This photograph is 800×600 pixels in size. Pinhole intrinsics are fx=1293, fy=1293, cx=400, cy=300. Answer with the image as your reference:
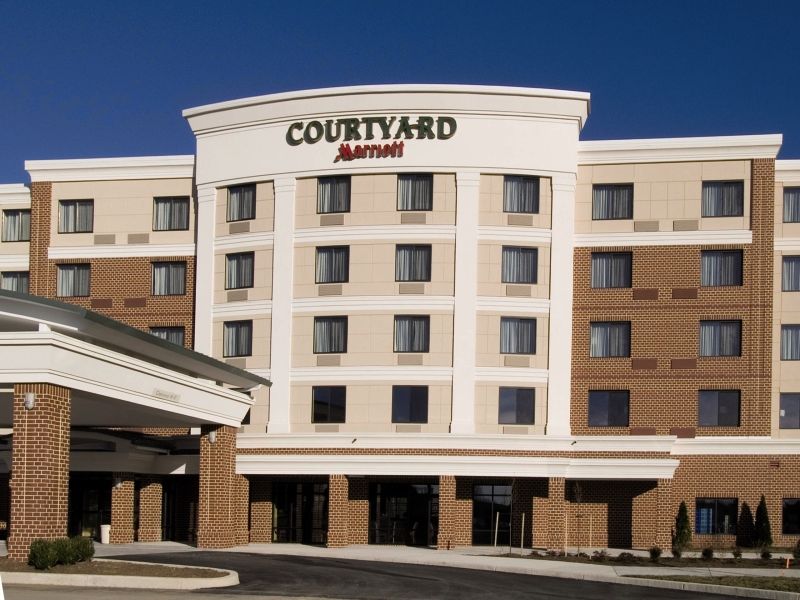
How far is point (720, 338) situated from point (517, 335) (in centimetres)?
792

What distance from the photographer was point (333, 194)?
168 ft

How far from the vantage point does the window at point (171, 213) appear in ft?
178

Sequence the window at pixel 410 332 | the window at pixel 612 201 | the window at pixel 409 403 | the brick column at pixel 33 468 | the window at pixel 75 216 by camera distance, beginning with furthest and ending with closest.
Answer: the window at pixel 75 216
the window at pixel 612 201
the window at pixel 410 332
the window at pixel 409 403
the brick column at pixel 33 468

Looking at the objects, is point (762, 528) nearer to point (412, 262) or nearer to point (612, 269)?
point (612, 269)

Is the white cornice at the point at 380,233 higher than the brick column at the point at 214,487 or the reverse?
higher

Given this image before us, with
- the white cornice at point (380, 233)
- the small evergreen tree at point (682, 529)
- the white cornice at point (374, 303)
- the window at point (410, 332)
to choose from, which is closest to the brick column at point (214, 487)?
the white cornice at point (374, 303)

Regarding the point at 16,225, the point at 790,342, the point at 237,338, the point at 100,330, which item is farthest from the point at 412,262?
the point at 100,330

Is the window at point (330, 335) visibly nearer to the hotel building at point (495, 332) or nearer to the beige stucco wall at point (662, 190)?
the hotel building at point (495, 332)

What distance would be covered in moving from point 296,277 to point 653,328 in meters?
14.2

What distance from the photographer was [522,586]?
32.1 meters

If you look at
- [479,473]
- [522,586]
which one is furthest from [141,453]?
[522,586]

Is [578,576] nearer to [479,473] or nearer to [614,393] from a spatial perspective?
[479,473]

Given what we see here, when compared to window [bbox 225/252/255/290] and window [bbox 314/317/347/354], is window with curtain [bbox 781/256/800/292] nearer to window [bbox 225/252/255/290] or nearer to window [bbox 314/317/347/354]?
window [bbox 314/317/347/354]

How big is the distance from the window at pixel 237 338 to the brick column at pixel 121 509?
6761 mm
